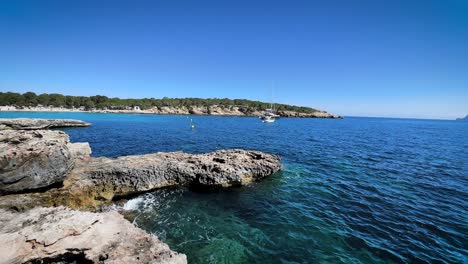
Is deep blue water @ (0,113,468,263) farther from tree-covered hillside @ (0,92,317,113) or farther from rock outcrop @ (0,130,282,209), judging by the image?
tree-covered hillside @ (0,92,317,113)

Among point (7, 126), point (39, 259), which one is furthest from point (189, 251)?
point (7, 126)

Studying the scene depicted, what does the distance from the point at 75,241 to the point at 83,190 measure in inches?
338

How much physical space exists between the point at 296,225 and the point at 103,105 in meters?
197

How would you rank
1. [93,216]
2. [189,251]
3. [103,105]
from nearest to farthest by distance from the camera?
[93,216] → [189,251] → [103,105]

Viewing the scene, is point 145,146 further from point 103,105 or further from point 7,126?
point 103,105

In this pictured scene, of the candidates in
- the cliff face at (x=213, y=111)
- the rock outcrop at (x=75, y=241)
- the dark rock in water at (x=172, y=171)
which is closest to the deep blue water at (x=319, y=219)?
the dark rock in water at (x=172, y=171)

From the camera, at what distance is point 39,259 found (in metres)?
7.12

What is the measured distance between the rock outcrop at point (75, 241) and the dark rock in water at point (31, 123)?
5043 cm

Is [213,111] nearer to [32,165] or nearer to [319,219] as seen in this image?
[319,219]

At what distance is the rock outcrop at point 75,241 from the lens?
7.22 meters

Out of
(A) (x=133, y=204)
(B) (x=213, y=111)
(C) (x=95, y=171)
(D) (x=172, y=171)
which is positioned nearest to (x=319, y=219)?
(D) (x=172, y=171)

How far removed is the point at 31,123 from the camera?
54000mm

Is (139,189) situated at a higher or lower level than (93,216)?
lower

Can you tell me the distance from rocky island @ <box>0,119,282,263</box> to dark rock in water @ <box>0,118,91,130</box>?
3723cm
